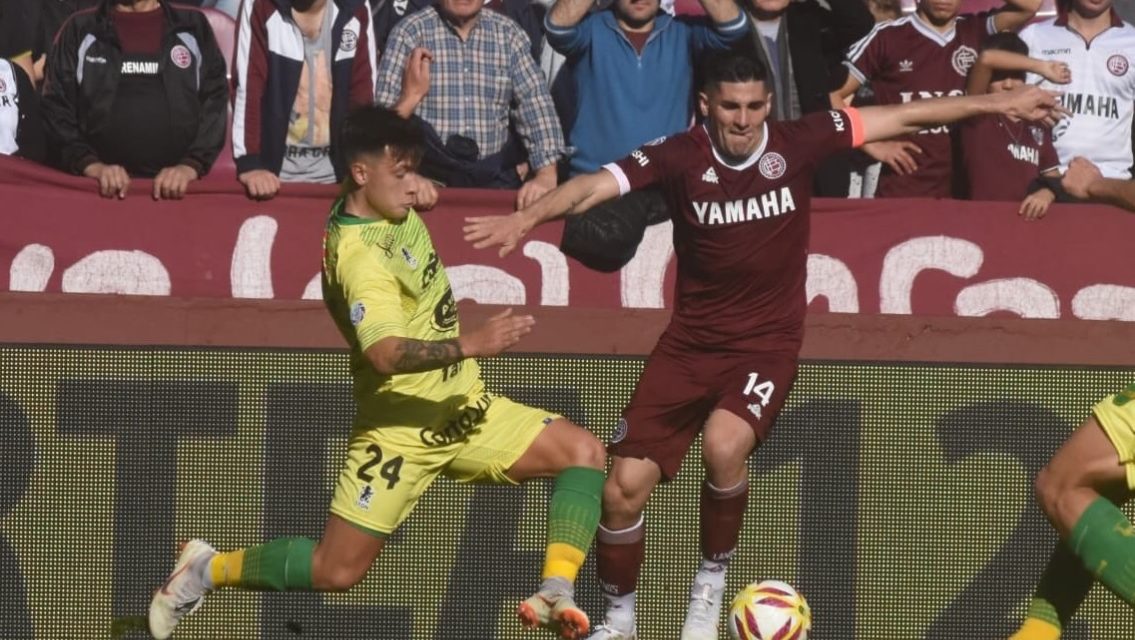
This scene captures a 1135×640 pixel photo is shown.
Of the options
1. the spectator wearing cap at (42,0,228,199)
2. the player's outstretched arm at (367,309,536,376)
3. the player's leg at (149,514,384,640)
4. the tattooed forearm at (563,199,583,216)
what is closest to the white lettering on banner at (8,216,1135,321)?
the spectator wearing cap at (42,0,228,199)

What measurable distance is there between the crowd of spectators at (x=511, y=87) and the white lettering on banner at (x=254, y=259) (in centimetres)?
17

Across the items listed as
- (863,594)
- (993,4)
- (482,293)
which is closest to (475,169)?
(482,293)

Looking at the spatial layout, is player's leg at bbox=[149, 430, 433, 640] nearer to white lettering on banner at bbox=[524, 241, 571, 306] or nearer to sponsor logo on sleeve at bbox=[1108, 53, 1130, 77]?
white lettering on banner at bbox=[524, 241, 571, 306]

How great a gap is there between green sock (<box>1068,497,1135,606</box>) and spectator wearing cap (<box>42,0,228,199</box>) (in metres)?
4.97

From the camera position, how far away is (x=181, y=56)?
11031 mm

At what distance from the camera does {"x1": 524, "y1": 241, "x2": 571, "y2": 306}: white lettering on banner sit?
10547 mm

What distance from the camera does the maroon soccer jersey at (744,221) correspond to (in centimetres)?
920

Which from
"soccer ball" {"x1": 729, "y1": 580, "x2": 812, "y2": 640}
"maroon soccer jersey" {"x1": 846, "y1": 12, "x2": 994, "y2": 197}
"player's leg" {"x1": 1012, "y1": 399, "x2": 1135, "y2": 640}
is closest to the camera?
"player's leg" {"x1": 1012, "y1": 399, "x2": 1135, "y2": 640}

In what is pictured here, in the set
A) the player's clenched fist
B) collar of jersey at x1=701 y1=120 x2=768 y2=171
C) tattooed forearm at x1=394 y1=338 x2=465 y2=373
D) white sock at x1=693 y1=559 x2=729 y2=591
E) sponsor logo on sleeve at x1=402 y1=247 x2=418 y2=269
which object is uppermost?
collar of jersey at x1=701 y1=120 x2=768 y2=171

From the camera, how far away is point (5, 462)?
951cm

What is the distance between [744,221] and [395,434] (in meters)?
1.83

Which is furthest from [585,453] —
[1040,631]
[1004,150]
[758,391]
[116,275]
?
[1004,150]

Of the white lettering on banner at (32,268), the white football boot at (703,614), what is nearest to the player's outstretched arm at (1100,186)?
the white football boot at (703,614)

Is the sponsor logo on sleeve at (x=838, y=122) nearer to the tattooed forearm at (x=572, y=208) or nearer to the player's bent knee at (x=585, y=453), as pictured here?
the tattooed forearm at (x=572, y=208)
